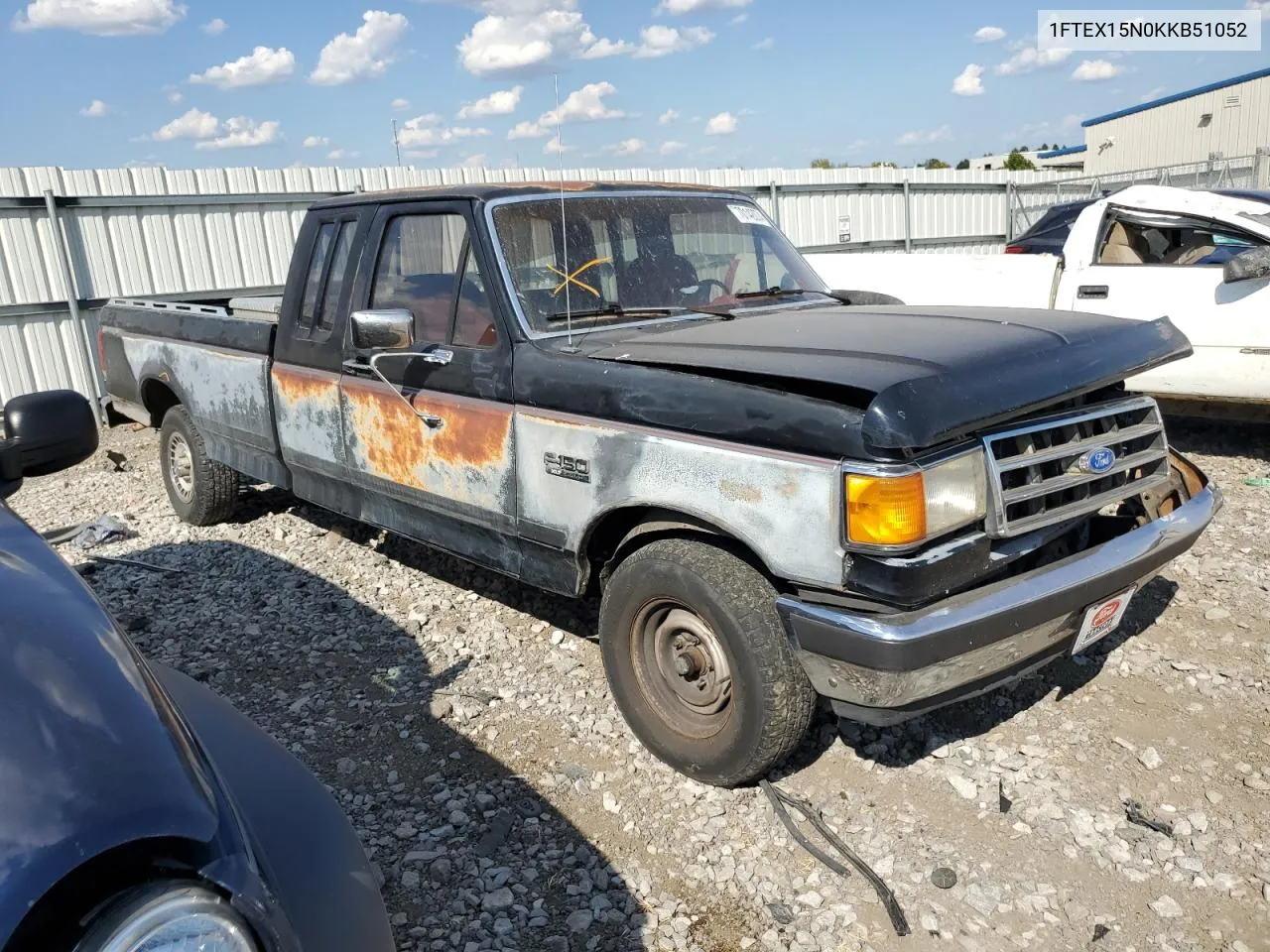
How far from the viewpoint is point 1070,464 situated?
3008 mm

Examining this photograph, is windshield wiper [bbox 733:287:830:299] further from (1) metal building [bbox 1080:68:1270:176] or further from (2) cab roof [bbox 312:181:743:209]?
(1) metal building [bbox 1080:68:1270:176]

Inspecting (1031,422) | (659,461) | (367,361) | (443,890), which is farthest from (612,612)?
(367,361)

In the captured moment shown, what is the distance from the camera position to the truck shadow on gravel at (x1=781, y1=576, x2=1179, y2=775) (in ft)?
11.2

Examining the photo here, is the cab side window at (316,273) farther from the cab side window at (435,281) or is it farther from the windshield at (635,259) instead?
the windshield at (635,259)

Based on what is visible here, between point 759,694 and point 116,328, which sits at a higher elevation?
point 116,328

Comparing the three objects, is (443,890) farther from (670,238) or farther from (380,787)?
(670,238)

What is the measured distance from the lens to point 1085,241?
7000 mm

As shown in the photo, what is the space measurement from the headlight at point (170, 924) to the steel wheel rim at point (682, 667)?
193cm

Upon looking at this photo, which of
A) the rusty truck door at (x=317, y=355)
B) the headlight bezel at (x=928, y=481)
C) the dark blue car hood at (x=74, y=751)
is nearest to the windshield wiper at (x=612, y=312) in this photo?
the rusty truck door at (x=317, y=355)

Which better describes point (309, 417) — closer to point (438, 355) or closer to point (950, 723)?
point (438, 355)

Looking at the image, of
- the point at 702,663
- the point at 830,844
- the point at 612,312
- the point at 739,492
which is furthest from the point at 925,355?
the point at 830,844

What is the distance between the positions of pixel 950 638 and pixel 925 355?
0.83 meters

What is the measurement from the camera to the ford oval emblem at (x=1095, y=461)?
3.00 meters

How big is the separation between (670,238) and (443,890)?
273cm
